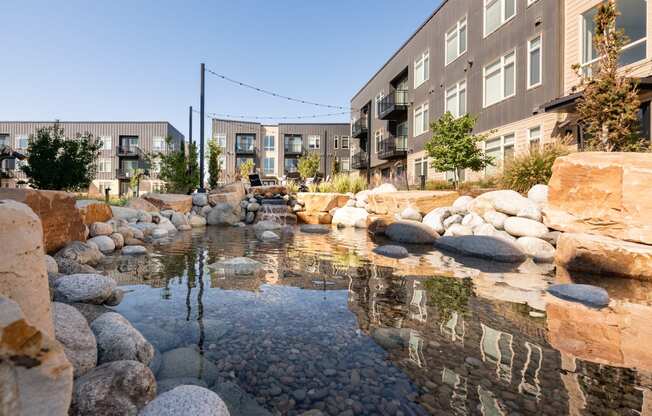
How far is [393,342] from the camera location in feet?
7.63

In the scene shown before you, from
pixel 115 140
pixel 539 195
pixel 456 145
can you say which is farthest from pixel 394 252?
pixel 115 140

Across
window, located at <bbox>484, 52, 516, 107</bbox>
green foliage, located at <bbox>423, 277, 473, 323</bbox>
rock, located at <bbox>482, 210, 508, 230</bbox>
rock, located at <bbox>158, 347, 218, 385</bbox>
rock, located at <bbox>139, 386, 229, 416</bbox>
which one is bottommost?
rock, located at <bbox>158, 347, 218, 385</bbox>

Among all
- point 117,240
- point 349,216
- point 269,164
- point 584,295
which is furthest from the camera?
point 269,164

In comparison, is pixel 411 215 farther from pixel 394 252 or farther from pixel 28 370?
pixel 28 370

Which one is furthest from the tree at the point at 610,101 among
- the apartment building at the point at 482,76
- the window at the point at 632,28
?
the apartment building at the point at 482,76

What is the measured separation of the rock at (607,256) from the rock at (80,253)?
261 inches

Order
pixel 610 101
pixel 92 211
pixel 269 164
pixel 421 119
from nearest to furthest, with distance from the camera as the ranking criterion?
1. pixel 92 211
2. pixel 610 101
3. pixel 421 119
4. pixel 269 164

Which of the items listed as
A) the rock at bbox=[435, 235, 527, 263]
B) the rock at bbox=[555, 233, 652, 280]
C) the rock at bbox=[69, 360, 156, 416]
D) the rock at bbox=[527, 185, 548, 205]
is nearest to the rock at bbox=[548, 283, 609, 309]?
the rock at bbox=[555, 233, 652, 280]

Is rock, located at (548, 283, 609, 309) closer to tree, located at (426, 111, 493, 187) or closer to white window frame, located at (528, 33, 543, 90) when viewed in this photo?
tree, located at (426, 111, 493, 187)

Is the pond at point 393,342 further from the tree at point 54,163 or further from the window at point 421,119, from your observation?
the window at point 421,119

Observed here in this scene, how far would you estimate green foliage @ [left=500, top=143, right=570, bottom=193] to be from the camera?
8.38m

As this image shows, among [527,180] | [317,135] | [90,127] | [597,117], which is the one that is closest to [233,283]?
[527,180]

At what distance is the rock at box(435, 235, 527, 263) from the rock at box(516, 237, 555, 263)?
0.72 feet

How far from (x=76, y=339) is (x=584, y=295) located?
4061mm
